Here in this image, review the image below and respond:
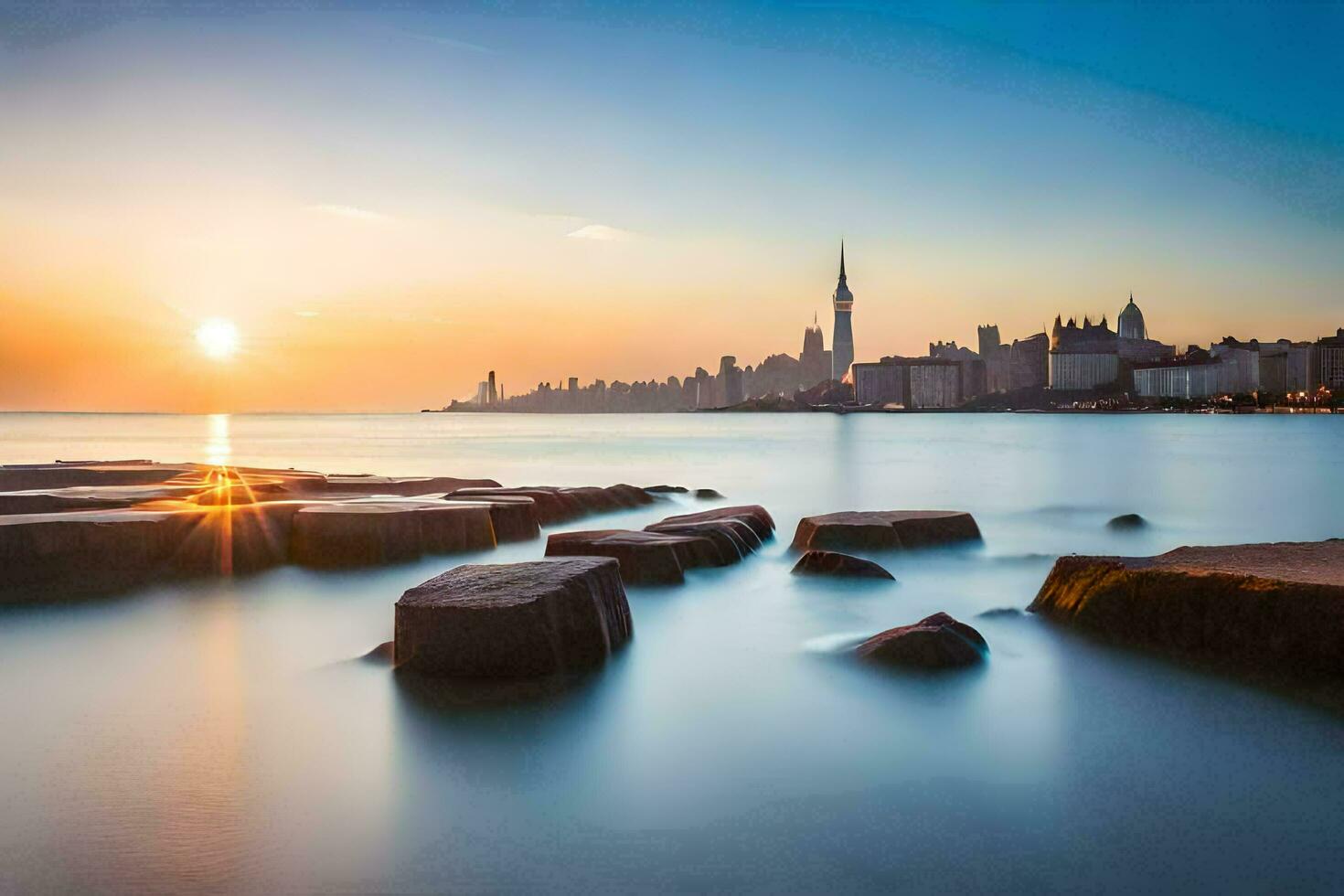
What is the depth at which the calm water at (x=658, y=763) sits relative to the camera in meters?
3.30

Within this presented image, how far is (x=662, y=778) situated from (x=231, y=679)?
309cm

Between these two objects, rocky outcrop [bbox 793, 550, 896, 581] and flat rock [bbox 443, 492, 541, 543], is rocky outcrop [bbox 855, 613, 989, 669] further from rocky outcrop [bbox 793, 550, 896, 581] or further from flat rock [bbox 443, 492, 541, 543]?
flat rock [bbox 443, 492, 541, 543]

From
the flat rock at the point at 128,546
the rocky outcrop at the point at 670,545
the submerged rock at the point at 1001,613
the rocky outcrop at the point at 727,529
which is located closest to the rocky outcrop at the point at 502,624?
the rocky outcrop at the point at 670,545

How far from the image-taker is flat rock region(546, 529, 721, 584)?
8.04m

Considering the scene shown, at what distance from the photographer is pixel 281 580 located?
8391 millimetres

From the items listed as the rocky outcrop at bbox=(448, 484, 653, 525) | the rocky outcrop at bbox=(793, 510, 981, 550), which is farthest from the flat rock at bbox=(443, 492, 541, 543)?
the rocky outcrop at bbox=(793, 510, 981, 550)

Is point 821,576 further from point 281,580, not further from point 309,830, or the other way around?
point 309,830

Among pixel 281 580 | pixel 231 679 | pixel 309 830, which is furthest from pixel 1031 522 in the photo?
pixel 309 830

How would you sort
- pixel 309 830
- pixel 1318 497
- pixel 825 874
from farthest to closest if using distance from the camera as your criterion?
pixel 1318 497 < pixel 309 830 < pixel 825 874

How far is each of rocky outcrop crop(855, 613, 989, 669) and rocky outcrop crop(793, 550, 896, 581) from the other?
2564 mm

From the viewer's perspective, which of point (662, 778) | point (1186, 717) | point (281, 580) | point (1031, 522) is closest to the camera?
point (662, 778)

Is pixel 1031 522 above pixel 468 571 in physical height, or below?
below

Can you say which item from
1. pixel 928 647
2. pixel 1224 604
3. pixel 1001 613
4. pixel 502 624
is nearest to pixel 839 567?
pixel 1001 613

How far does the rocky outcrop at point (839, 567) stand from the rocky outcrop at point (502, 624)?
138 inches
